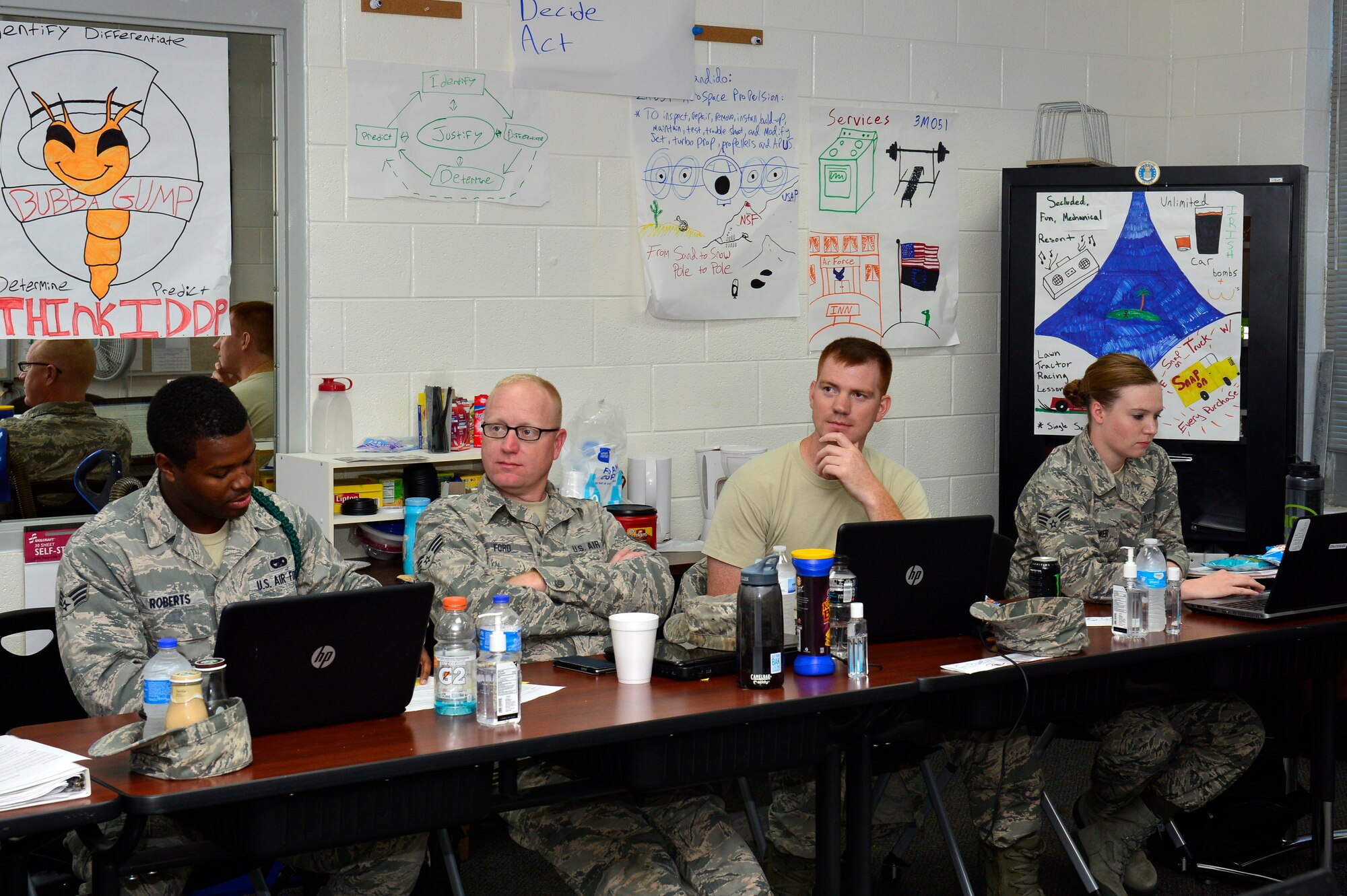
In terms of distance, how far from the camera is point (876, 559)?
261cm

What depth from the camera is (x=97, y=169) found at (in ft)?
11.6

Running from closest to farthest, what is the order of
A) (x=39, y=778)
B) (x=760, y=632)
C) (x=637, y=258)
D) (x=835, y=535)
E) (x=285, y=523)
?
1. (x=39, y=778)
2. (x=760, y=632)
3. (x=285, y=523)
4. (x=835, y=535)
5. (x=637, y=258)

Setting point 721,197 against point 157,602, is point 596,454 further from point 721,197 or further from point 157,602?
point 157,602

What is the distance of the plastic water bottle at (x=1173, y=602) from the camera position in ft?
9.36

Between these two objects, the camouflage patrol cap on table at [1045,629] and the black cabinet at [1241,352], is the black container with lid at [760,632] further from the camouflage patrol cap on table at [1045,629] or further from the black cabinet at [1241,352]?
the black cabinet at [1241,352]

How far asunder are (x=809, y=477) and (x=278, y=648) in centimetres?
158

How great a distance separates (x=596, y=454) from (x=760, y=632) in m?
1.83

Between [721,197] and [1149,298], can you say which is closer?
[721,197]

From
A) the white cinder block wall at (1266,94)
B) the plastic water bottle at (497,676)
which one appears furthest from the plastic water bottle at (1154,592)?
the white cinder block wall at (1266,94)

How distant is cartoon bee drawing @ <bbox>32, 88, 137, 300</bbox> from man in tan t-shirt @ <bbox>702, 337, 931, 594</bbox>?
1740mm

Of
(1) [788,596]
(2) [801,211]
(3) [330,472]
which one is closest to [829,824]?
(1) [788,596]

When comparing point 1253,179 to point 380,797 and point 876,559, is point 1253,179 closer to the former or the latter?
point 876,559

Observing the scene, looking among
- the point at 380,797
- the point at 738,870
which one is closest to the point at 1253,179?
the point at 738,870

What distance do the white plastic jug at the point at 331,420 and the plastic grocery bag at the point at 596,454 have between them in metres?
0.67
